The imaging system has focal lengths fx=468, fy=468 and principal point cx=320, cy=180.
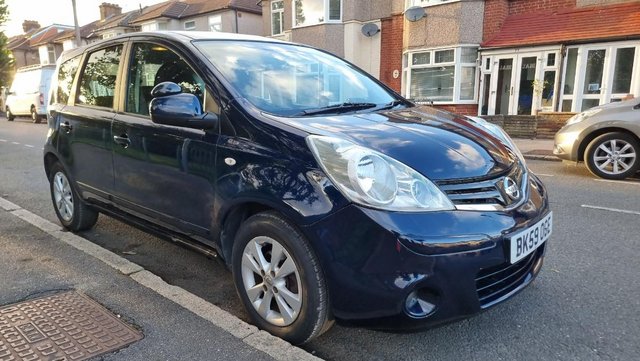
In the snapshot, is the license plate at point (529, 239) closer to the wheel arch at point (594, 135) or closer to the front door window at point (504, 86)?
the wheel arch at point (594, 135)

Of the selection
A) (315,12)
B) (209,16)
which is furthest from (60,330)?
(209,16)

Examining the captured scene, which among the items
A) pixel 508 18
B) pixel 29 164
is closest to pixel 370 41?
pixel 508 18

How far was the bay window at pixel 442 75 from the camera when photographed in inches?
643

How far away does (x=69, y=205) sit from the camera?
4430 mm

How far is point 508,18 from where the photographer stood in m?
15.8

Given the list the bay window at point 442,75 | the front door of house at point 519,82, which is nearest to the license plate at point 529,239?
the front door of house at point 519,82

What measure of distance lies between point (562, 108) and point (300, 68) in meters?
14.2

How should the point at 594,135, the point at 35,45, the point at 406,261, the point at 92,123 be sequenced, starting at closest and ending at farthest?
the point at 406,261
the point at 92,123
the point at 594,135
the point at 35,45

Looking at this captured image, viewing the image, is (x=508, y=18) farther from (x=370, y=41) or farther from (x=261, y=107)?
(x=261, y=107)

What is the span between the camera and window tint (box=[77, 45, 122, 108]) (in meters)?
3.73

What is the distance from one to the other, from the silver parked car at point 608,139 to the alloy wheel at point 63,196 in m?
7.08

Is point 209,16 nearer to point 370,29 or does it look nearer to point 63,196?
point 370,29

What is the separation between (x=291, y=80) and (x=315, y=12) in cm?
1825

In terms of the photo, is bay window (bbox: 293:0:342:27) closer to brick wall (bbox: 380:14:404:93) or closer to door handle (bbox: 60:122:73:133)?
brick wall (bbox: 380:14:404:93)
